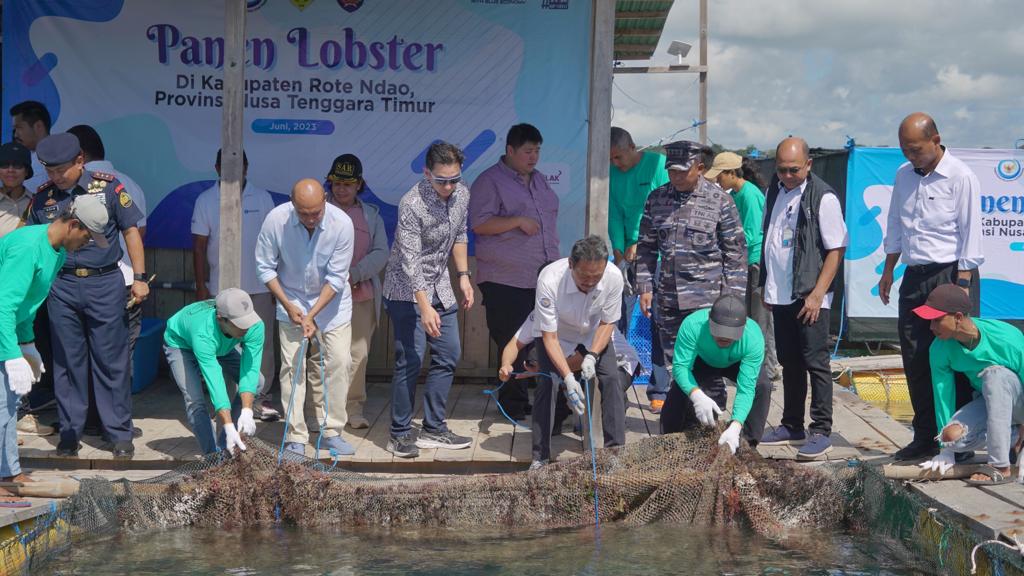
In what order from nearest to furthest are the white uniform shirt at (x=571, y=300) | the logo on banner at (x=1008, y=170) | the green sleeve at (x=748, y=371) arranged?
1. the green sleeve at (x=748, y=371)
2. the white uniform shirt at (x=571, y=300)
3. the logo on banner at (x=1008, y=170)

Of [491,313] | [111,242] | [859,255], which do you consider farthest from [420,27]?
[859,255]

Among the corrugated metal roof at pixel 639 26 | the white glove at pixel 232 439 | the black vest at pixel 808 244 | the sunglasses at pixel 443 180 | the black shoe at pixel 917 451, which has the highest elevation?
the corrugated metal roof at pixel 639 26

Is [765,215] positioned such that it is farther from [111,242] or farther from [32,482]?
[32,482]

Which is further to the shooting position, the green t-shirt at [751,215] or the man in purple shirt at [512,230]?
the green t-shirt at [751,215]

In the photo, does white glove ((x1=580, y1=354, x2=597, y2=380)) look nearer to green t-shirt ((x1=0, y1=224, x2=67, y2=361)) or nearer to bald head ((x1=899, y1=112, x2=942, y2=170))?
bald head ((x1=899, y1=112, x2=942, y2=170))

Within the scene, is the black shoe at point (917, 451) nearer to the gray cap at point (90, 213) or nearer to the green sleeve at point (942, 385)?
the green sleeve at point (942, 385)

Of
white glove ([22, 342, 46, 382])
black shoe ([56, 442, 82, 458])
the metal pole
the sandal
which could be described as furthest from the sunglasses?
the sandal

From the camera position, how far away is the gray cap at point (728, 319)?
5.84 m

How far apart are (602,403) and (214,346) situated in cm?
230

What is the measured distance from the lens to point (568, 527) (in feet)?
19.1

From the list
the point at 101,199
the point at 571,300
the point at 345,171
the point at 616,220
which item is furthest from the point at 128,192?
the point at 616,220

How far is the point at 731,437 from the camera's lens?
5.92 metres

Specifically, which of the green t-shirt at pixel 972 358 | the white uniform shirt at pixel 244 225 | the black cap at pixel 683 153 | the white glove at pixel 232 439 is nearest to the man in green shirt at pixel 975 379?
the green t-shirt at pixel 972 358

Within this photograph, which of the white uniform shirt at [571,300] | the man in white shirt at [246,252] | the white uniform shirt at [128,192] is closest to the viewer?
the white uniform shirt at [571,300]
